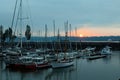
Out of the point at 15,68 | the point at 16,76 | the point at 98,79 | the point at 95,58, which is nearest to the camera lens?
the point at 98,79

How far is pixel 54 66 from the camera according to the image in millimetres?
59500

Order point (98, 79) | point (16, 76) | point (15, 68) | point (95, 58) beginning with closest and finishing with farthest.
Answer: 1. point (98, 79)
2. point (16, 76)
3. point (15, 68)
4. point (95, 58)

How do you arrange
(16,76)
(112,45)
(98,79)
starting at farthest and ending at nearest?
(112,45)
(16,76)
(98,79)

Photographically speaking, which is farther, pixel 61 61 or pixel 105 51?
pixel 105 51

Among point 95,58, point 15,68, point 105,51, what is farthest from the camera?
point 105,51

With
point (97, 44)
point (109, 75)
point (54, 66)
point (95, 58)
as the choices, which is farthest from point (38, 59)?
point (97, 44)

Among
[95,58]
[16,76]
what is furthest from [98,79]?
[95,58]

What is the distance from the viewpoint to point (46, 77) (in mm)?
50938

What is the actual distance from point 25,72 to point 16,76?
3.16 meters

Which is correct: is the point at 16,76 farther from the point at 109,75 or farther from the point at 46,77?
the point at 109,75

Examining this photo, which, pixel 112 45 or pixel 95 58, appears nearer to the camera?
pixel 95 58

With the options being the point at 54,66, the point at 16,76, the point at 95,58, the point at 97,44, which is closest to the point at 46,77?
the point at 16,76

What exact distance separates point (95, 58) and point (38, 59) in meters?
32.3

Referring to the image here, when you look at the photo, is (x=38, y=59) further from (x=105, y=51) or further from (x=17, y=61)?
(x=105, y=51)
